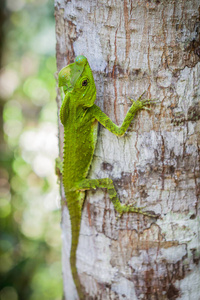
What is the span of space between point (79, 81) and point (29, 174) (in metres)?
3.32

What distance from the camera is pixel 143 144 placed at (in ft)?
5.87

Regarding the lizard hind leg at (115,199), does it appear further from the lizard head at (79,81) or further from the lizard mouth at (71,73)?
the lizard mouth at (71,73)

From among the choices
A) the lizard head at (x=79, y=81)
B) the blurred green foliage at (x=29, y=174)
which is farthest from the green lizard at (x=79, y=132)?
the blurred green foliage at (x=29, y=174)

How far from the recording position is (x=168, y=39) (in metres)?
1.64

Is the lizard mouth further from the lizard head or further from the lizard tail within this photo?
the lizard tail

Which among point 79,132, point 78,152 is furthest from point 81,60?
point 78,152

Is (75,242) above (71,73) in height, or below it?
below

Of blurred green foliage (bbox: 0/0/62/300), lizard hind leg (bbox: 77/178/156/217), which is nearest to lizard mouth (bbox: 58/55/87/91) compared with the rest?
lizard hind leg (bbox: 77/178/156/217)

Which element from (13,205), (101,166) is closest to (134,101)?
(101,166)

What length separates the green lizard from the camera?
1824 millimetres

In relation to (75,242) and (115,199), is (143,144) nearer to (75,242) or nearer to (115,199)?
(115,199)

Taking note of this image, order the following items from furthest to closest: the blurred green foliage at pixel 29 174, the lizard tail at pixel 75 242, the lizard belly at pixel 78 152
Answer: the blurred green foliage at pixel 29 174 < the lizard tail at pixel 75 242 < the lizard belly at pixel 78 152

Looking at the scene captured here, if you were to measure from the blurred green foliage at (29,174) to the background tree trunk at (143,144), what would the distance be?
220 cm

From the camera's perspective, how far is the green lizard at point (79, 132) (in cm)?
182
